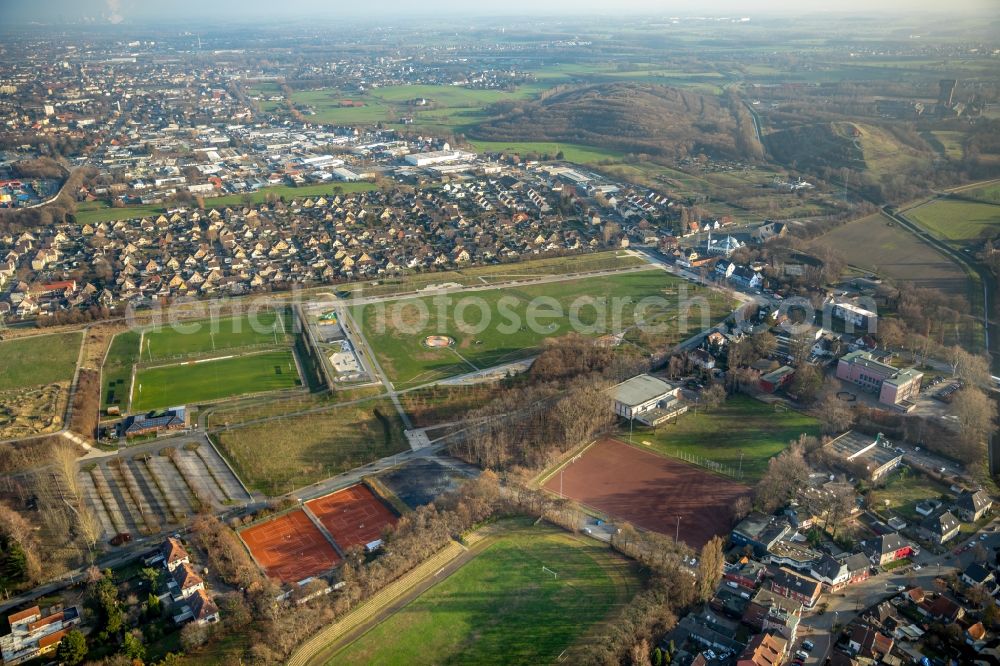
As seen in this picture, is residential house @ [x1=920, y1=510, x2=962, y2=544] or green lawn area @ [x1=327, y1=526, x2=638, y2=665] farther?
residential house @ [x1=920, y1=510, x2=962, y2=544]

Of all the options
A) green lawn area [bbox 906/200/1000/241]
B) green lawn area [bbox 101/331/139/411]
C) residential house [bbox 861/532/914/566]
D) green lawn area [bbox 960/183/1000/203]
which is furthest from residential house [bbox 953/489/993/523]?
green lawn area [bbox 960/183/1000/203]

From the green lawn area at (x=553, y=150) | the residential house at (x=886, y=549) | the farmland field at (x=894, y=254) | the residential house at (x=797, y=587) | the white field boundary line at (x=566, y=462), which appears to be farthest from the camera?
the green lawn area at (x=553, y=150)

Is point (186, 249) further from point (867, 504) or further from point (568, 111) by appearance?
point (568, 111)

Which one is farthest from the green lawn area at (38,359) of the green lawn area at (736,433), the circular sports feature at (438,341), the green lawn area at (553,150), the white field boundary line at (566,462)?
the green lawn area at (553,150)

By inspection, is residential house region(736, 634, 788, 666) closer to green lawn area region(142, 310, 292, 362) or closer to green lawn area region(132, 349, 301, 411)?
green lawn area region(132, 349, 301, 411)

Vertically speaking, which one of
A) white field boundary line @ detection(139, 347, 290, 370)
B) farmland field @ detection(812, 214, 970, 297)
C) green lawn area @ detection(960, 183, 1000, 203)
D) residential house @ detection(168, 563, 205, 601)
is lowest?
residential house @ detection(168, 563, 205, 601)

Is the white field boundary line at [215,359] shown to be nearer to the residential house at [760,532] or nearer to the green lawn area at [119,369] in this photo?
the green lawn area at [119,369]
